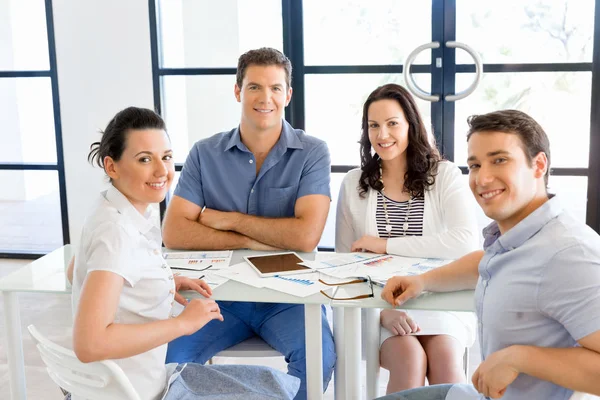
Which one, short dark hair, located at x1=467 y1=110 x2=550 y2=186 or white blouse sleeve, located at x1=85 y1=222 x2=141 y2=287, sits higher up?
short dark hair, located at x1=467 y1=110 x2=550 y2=186

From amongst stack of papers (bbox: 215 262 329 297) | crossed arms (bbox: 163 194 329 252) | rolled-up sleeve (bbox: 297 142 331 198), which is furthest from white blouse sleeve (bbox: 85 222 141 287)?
rolled-up sleeve (bbox: 297 142 331 198)

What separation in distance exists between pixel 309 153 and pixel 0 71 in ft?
10.3

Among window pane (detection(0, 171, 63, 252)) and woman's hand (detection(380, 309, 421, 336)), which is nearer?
woman's hand (detection(380, 309, 421, 336))

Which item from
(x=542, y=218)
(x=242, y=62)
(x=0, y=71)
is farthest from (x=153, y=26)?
(x=542, y=218)

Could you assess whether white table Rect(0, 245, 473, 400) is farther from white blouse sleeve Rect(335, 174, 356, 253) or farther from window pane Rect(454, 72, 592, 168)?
window pane Rect(454, 72, 592, 168)

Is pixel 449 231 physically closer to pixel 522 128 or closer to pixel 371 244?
pixel 371 244

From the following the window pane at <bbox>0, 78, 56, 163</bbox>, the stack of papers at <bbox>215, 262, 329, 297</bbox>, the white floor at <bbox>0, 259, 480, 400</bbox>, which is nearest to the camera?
the stack of papers at <bbox>215, 262, 329, 297</bbox>

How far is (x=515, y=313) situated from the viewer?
1.51m

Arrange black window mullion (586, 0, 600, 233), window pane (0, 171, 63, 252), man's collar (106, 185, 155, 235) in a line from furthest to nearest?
window pane (0, 171, 63, 252)
black window mullion (586, 0, 600, 233)
man's collar (106, 185, 155, 235)

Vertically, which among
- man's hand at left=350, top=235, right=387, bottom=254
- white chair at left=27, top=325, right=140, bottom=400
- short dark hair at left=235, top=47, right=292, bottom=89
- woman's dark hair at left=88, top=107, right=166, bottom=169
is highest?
short dark hair at left=235, top=47, right=292, bottom=89

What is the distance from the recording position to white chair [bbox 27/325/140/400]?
1.63 meters

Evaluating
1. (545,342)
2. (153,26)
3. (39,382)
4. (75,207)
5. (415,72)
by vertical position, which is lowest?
(39,382)

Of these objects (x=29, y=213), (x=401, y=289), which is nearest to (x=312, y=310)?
(x=401, y=289)

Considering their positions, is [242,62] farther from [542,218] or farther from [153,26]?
[153,26]
